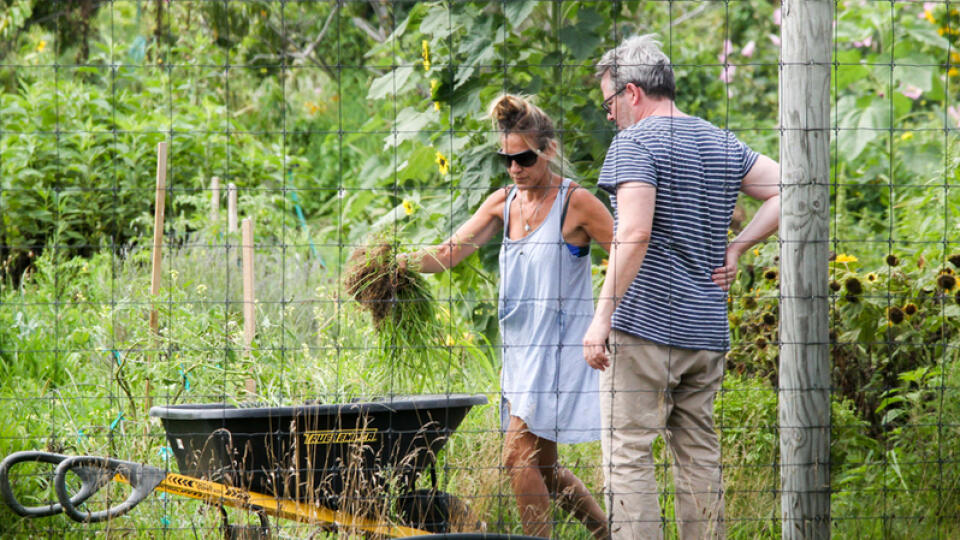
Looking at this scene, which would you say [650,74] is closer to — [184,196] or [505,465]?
[505,465]

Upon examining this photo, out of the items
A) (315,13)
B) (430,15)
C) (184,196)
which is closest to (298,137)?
(315,13)

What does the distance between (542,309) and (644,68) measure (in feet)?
2.74

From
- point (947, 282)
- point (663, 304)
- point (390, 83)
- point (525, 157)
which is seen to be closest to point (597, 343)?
point (663, 304)

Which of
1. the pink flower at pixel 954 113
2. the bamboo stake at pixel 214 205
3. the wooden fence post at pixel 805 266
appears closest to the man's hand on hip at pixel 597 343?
the wooden fence post at pixel 805 266

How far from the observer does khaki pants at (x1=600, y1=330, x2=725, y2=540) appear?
2.93m

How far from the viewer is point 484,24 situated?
3.91m

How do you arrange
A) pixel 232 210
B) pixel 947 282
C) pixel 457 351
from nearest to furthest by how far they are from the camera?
pixel 947 282 < pixel 457 351 < pixel 232 210

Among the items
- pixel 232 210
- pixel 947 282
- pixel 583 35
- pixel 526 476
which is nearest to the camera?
pixel 526 476

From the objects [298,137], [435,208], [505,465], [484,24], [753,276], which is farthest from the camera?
[298,137]

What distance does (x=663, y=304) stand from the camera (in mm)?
2930

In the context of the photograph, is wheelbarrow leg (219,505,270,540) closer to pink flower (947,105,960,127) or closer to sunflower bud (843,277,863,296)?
sunflower bud (843,277,863,296)

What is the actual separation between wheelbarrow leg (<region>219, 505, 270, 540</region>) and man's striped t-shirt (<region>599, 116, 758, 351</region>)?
118cm

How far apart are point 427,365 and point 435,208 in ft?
3.61

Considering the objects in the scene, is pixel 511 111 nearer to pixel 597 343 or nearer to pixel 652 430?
pixel 597 343
